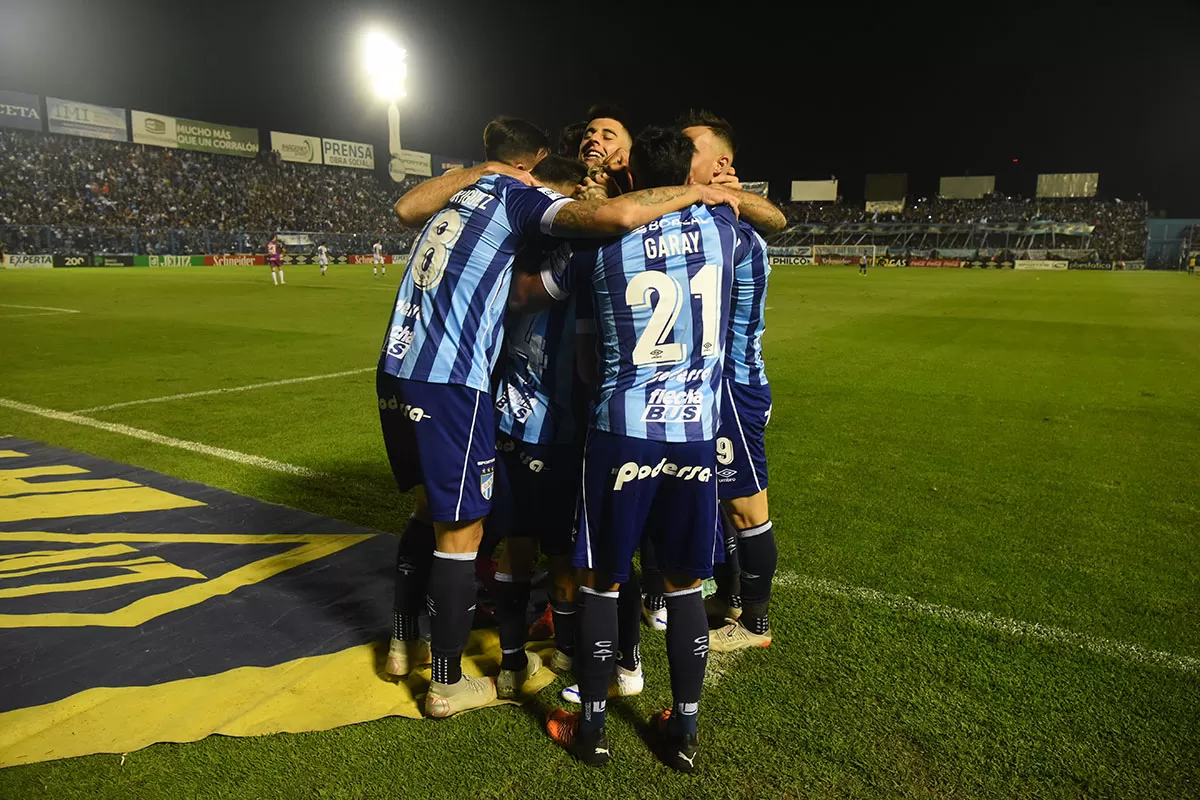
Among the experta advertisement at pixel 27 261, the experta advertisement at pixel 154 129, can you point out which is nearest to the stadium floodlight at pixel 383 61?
the experta advertisement at pixel 154 129

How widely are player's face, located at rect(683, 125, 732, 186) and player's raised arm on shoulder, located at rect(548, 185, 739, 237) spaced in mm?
514

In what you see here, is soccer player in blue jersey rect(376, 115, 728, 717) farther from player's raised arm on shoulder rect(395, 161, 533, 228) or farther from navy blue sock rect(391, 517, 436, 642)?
navy blue sock rect(391, 517, 436, 642)

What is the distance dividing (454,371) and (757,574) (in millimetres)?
1692

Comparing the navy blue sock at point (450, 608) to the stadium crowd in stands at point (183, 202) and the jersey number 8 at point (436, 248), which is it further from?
the stadium crowd in stands at point (183, 202)

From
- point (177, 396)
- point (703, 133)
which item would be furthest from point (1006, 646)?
point (177, 396)

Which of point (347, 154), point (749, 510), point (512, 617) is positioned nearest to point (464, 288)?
point (512, 617)

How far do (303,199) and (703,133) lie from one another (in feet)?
211

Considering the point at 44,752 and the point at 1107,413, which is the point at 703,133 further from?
the point at 1107,413

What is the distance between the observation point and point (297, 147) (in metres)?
62.2

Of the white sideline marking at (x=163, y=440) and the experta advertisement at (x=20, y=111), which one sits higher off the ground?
the experta advertisement at (x=20, y=111)

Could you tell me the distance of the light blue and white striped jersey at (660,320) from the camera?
246 cm

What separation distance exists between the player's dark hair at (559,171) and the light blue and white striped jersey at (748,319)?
79cm

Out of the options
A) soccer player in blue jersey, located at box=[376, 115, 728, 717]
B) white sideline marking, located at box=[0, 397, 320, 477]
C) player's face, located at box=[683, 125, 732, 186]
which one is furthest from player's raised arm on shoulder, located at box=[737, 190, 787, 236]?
white sideline marking, located at box=[0, 397, 320, 477]

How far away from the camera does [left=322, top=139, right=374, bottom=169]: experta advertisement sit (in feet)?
212
